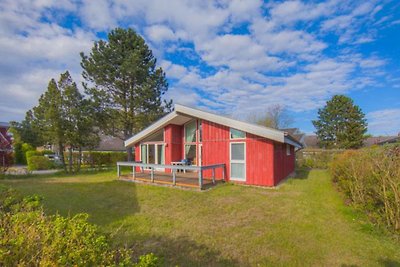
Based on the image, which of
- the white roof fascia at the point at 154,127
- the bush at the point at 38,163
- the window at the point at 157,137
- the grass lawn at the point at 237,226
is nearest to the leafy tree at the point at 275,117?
the window at the point at 157,137

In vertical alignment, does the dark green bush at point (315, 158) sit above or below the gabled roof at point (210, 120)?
below

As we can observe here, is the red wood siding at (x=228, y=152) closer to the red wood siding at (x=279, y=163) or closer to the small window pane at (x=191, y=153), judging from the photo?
the red wood siding at (x=279, y=163)

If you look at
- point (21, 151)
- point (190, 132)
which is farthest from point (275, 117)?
point (21, 151)

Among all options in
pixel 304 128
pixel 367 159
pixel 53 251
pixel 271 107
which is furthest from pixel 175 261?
pixel 304 128

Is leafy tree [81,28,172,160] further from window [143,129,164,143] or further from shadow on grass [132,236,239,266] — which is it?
shadow on grass [132,236,239,266]

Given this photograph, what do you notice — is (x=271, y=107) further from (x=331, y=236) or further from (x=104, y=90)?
(x=331, y=236)

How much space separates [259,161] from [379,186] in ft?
17.3

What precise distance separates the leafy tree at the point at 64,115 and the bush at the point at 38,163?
14.2 feet

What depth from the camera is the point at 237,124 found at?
36.2ft

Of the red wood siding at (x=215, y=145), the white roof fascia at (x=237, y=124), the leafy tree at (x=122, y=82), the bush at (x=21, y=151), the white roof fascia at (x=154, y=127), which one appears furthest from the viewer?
the bush at (x=21, y=151)

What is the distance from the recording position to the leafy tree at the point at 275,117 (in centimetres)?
3662

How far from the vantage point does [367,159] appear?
7.12m

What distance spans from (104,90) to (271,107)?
2743 cm

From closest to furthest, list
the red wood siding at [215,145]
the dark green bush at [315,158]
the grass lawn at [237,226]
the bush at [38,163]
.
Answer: the grass lawn at [237,226]
the red wood siding at [215,145]
the dark green bush at [315,158]
the bush at [38,163]
